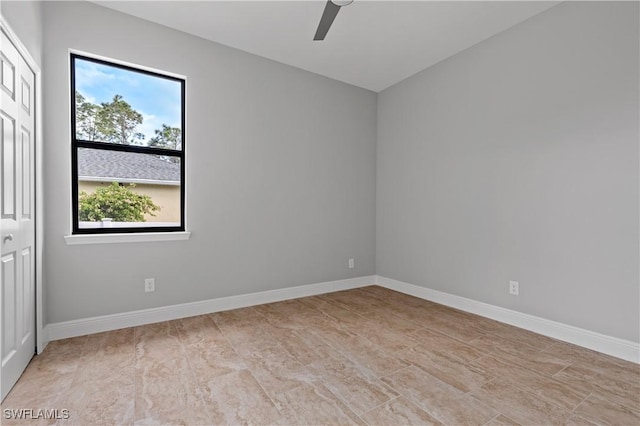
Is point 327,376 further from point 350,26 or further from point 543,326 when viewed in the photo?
point 350,26

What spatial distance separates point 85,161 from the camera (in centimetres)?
265

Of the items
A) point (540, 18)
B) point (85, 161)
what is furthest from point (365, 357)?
point (540, 18)

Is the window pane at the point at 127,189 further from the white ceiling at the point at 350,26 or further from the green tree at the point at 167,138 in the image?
the white ceiling at the point at 350,26

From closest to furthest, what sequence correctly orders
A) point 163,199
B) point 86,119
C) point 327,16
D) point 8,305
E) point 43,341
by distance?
point 8,305 < point 327,16 < point 43,341 < point 86,119 < point 163,199

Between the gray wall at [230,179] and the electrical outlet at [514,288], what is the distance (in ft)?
6.01

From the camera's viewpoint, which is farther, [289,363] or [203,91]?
[203,91]

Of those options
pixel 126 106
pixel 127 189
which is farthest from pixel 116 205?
pixel 126 106

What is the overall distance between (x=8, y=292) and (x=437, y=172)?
3.74 m

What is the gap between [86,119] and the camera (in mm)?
2656

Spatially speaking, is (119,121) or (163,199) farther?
(163,199)

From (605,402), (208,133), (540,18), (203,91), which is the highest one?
(540,18)

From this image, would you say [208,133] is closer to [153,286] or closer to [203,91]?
[203,91]

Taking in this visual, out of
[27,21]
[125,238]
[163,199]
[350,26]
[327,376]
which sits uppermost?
[350,26]

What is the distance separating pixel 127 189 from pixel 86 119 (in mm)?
650
